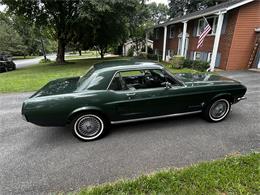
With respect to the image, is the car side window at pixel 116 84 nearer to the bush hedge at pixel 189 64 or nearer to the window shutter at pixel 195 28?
the bush hedge at pixel 189 64

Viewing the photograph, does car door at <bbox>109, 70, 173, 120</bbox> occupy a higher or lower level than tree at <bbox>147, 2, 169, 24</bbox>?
lower

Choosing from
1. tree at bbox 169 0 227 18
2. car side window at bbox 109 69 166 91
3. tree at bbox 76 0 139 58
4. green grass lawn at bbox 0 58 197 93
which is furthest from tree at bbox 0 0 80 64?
tree at bbox 169 0 227 18

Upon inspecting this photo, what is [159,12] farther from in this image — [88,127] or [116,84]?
[88,127]

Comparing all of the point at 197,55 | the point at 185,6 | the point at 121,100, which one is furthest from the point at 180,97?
the point at 185,6

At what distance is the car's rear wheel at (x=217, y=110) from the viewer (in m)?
4.08

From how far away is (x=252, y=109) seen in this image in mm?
4949

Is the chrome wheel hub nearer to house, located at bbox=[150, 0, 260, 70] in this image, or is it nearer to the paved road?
the paved road

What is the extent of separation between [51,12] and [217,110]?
726 inches

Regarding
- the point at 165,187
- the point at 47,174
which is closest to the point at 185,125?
the point at 165,187

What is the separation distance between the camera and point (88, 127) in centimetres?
360

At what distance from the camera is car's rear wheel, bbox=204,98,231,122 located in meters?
4.08

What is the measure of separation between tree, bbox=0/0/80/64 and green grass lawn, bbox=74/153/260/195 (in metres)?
16.0

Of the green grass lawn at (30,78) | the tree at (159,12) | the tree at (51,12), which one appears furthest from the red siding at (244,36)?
the tree at (159,12)

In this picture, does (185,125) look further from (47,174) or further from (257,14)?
(257,14)
